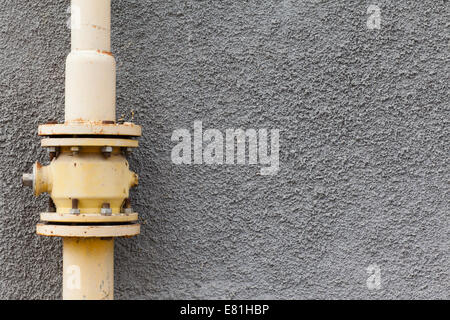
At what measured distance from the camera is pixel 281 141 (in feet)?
4.53

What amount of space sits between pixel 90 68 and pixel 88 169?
219 millimetres

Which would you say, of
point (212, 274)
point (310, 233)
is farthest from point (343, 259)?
point (212, 274)

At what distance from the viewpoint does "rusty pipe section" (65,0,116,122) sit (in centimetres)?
122

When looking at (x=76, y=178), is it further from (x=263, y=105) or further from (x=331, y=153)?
(x=331, y=153)

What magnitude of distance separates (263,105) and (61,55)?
51 centimetres

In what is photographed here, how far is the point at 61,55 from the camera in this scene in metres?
1.40

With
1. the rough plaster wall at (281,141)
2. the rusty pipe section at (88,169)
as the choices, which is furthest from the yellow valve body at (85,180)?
the rough plaster wall at (281,141)

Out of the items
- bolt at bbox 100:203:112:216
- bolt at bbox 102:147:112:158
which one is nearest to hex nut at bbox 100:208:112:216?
bolt at bbox 100:203:112:216

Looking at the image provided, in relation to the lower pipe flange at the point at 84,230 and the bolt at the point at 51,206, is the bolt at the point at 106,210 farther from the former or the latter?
the bolt at the point at 51,206

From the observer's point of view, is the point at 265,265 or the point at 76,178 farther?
the point at 265,265

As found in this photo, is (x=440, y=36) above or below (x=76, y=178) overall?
above

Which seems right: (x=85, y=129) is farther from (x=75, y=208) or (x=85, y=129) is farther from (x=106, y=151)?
(x=75, y=208)

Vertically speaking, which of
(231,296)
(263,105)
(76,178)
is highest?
(263,105)

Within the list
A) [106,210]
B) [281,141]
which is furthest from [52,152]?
[281,141]
